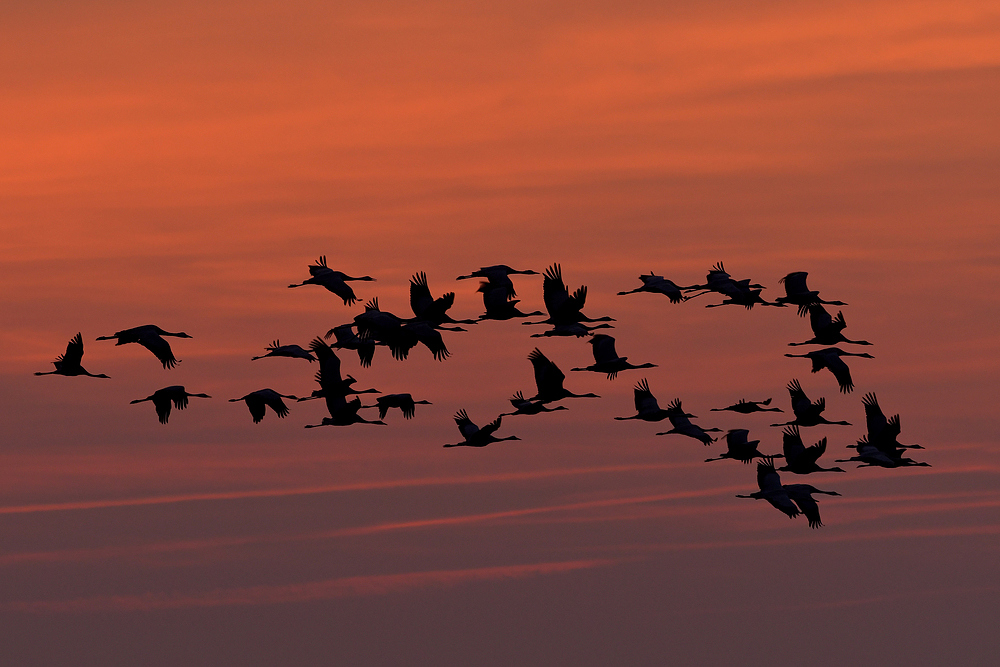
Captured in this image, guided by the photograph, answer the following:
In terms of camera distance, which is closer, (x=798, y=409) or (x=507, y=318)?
(x=507, y=318)

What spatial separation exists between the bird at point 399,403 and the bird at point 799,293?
14.9 metres

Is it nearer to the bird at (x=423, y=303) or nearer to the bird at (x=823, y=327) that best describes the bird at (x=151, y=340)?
the bird at (x=423, y=303)

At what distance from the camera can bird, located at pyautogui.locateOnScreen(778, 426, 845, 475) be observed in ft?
234

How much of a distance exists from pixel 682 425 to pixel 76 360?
23.6 meters

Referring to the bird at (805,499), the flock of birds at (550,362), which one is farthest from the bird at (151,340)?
the bird at (805,499)

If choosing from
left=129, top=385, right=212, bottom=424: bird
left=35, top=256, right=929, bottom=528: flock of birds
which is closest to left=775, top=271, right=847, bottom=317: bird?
left=35, top=256, right=929, bottom=528: flock of birds

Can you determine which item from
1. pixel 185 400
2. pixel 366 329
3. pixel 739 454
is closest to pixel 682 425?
pixel 739 454

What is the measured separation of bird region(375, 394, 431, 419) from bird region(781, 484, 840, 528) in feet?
49.1

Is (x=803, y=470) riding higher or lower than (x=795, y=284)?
lower

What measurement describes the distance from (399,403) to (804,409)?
16319 mm

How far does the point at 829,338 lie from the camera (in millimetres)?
72500

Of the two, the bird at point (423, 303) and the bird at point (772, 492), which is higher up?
the bird at point (423, 303)

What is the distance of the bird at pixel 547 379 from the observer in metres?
69.6

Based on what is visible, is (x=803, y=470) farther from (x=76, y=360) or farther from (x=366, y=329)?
(x=76, y=360)
